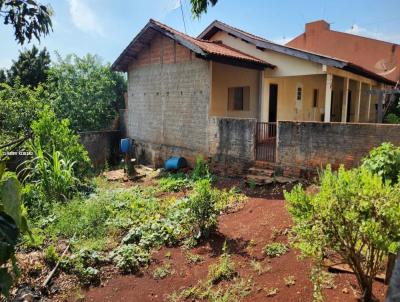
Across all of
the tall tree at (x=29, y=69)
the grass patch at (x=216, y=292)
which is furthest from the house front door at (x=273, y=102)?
the tall tree at (x=29, y=69)

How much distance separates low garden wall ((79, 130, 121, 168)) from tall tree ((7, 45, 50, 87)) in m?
9.09

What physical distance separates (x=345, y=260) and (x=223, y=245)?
2.62 meters

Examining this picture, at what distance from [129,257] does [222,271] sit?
174 cm

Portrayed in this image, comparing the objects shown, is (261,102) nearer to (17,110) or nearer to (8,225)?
(17,110)

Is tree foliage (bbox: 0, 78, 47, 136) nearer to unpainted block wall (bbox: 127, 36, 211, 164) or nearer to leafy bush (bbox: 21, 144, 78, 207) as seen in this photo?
unpainted block wall (bbox: 127, 36, 211, 164)

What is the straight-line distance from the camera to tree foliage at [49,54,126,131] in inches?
609

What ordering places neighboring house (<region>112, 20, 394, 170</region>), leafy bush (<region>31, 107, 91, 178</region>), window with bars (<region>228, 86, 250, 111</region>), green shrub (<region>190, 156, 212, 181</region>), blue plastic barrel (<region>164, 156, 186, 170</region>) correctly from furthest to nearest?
window with bars (<region>228, 86, 250, 111</region>), blue plastic barrel (<region>164, 156, 186, 170</region>), neighboring house (<region>112, 20, 394, 170</region>), green shrub (<region>190, 156, 212, 181</region>), leafy bush (<region>31, 107, 91, 178</region>)

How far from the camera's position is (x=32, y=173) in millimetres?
8711

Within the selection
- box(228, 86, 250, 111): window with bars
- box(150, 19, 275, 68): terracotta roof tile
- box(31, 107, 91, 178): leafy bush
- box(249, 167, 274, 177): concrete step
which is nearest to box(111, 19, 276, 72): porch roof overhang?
→ box(150, 19, 275, 68): terracotta roof tile

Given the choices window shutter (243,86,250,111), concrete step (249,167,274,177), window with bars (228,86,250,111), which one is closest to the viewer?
concrete step (249,167,274,177)

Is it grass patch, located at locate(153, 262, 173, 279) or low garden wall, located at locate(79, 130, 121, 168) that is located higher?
low garden wall, located at locate(79, 130, 121, 168)

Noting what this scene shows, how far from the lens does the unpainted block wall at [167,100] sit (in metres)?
11.2

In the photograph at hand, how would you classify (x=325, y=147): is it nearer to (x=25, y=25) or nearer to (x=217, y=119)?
(x=217, y=119)

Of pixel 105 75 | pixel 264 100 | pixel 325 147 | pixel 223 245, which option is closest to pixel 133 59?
pixel 105 75
